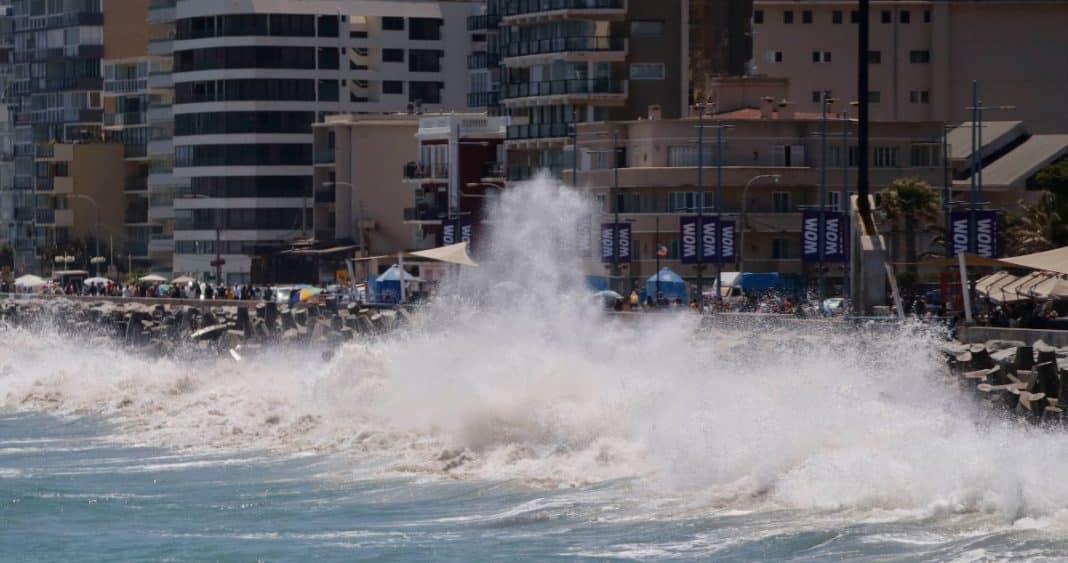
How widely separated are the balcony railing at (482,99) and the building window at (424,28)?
17.7 ft

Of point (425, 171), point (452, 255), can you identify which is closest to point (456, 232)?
point (452, 255)

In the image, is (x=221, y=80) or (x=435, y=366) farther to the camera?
(x=221, y=80)

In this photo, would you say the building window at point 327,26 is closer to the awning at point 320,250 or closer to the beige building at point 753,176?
the awning at point 320,250

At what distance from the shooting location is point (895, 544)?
26469mm

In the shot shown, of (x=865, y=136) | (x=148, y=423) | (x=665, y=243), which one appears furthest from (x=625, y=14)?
(x=148, y=423)

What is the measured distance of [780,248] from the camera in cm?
7888

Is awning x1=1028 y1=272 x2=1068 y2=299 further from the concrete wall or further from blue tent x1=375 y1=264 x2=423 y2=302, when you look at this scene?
blue tent x1=375 y1=264 x2=423 y2=302

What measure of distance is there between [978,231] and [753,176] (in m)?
21.0

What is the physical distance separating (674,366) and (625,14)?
1992 inches

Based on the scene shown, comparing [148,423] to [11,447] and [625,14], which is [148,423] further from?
[625,14]

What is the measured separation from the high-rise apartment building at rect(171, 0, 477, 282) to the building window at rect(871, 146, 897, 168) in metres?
37.0

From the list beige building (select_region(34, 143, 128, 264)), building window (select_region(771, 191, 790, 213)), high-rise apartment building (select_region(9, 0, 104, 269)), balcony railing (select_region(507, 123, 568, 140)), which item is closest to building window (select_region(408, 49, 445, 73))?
beige building (select_region(34, 143, 128, 264))

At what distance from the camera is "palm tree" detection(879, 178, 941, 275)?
70562 mm

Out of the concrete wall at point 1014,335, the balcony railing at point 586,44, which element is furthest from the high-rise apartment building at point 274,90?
the concrete wall at point 1014,335
